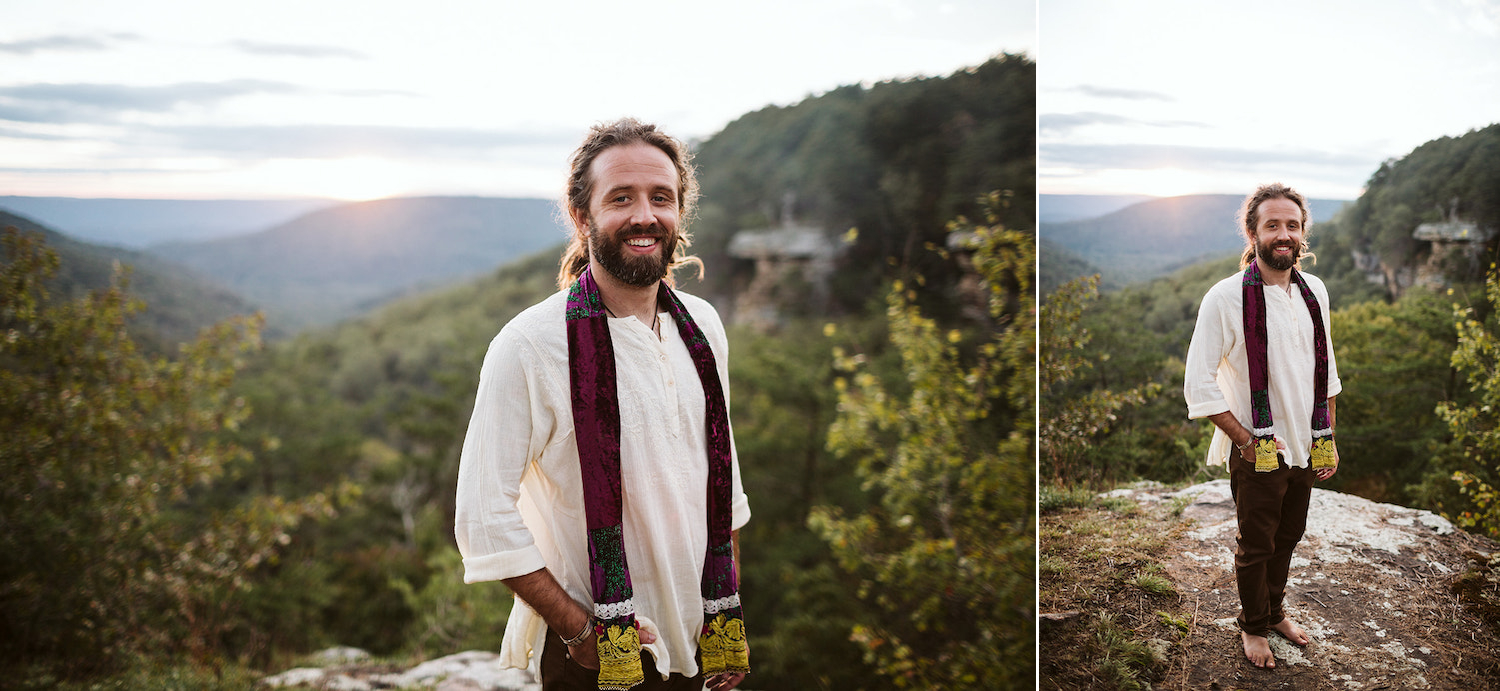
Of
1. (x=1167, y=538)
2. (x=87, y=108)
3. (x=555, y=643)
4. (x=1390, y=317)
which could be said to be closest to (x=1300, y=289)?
(x=1390, y=317)

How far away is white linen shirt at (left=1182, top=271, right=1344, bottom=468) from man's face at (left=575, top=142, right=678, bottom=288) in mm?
1477

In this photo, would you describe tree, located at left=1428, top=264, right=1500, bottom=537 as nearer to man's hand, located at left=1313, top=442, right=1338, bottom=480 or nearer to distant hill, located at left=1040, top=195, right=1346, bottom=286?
man's hand, located at left=1313, top=442, right=1338, bottom=480

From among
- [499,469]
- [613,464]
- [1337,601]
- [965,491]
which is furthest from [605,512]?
[965,491]

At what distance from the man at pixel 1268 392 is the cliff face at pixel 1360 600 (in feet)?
0.12

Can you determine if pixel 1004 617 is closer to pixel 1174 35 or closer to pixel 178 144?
pixel 1174 35

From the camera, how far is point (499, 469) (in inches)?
55.7

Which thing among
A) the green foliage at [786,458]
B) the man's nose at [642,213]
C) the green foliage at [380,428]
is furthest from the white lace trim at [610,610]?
the green foliage at [380,428]

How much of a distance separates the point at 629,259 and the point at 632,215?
9cm

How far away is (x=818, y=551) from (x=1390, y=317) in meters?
4.84

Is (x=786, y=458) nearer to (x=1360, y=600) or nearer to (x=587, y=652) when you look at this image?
(x=1360, y=600)

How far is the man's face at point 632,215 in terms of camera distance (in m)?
1.58

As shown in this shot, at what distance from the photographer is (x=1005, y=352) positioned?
4602 millimetres

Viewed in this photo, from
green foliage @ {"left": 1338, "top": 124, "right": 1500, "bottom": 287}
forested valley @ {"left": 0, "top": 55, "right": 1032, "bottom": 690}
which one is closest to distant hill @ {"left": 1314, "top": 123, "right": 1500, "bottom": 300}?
green foliage @ {"left": 1338, "top": 124, "right": 1500, "bottom": 287}

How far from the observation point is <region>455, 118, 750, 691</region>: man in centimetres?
144
